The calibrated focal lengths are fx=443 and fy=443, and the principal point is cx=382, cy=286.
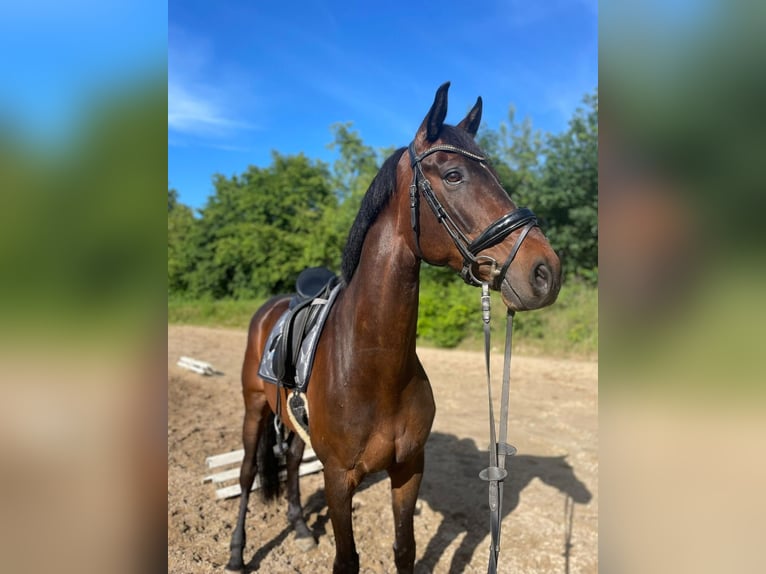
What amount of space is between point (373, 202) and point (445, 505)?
3.29 metres

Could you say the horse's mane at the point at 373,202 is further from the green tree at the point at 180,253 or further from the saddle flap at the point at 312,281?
the green tree at the point at 180,253

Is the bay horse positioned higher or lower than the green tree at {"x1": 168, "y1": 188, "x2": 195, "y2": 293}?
lower

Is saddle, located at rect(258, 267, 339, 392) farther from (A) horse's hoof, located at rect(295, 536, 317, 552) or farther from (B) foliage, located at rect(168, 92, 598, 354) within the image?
(B) foliage, located at rect(168, 92, 598, 354)

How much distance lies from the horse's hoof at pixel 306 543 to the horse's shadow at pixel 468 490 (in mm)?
878

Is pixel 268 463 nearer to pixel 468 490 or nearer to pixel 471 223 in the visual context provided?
pixel 468 490

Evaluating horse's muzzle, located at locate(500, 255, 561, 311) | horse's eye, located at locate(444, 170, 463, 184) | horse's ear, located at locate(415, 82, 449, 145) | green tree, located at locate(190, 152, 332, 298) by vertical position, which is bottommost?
horse's muzzle, located at locate(500, 255, 561, 311)

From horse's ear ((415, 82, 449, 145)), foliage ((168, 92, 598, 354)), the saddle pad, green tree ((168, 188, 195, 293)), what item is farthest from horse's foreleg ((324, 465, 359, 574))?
green tree ((168, 188, 195, 293))

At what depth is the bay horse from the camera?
5.62 ft

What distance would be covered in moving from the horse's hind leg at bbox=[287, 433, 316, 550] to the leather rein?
96.8 inches

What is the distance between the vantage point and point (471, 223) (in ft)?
5.95

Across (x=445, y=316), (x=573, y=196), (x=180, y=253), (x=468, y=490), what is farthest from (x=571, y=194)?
(x=180, y=253)

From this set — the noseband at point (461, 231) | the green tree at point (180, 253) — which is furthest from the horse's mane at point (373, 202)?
the green tree at point (180, 253)
